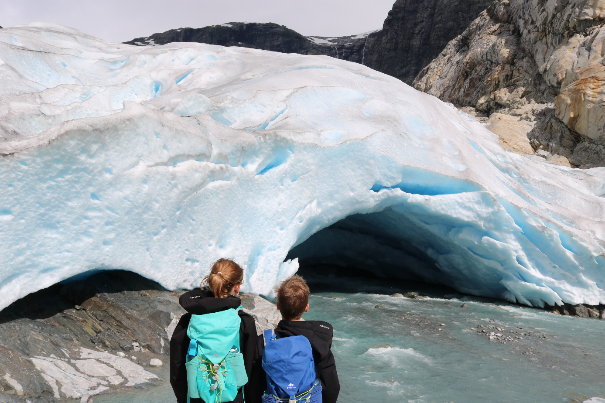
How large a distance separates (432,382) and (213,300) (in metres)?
2.22

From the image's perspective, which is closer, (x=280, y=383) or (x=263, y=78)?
(x=280, y=383)

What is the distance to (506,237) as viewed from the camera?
558cm

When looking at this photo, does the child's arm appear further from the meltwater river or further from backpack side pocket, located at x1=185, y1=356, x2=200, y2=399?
the meltwater river

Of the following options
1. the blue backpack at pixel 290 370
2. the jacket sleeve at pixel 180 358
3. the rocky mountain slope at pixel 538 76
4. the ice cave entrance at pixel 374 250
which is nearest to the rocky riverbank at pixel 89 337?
the jacket sleeve at pixel 180 358

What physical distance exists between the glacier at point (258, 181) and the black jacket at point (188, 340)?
71.9 inches

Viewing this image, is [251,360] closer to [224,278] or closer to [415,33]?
[224,278]

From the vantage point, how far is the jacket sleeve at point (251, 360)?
1629mm

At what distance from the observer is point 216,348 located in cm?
158

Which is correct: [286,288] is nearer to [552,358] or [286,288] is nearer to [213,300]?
[213,300]

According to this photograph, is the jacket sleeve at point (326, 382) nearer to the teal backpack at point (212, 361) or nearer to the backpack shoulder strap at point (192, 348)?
the teal backpack at point (212, 361)

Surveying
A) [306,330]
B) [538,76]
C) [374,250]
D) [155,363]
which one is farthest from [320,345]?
[538,76]

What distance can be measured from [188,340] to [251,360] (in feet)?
0.85

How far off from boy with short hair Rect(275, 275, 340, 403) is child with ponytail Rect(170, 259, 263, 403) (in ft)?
0.56

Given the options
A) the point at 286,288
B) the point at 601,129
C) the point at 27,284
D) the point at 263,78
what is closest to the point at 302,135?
the point at 263,78
